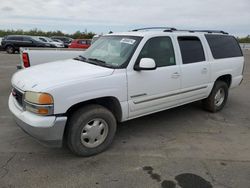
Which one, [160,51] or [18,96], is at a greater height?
[160,51]

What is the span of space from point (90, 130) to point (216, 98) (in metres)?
3.49

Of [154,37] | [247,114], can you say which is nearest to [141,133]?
[154,37]

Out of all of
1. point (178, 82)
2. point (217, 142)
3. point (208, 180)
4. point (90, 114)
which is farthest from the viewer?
point (178, 82)

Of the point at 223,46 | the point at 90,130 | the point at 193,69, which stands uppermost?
the point at 223,46

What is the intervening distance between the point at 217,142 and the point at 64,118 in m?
2.68

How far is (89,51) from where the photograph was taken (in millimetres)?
4805

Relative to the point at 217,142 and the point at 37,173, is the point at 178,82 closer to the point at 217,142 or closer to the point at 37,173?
the point at 217,142

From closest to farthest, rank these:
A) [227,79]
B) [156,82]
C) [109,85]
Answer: [109,85]
[156,82]
[227,79]

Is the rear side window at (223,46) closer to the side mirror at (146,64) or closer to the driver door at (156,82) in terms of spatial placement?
the driver door at (156,82)

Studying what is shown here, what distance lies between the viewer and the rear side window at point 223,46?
549 centimetres

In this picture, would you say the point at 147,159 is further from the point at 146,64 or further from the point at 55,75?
the point at 55,75

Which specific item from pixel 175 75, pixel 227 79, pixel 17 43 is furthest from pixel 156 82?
pixel 17 43

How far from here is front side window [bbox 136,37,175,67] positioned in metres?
4.21

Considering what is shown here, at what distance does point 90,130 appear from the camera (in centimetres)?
365
